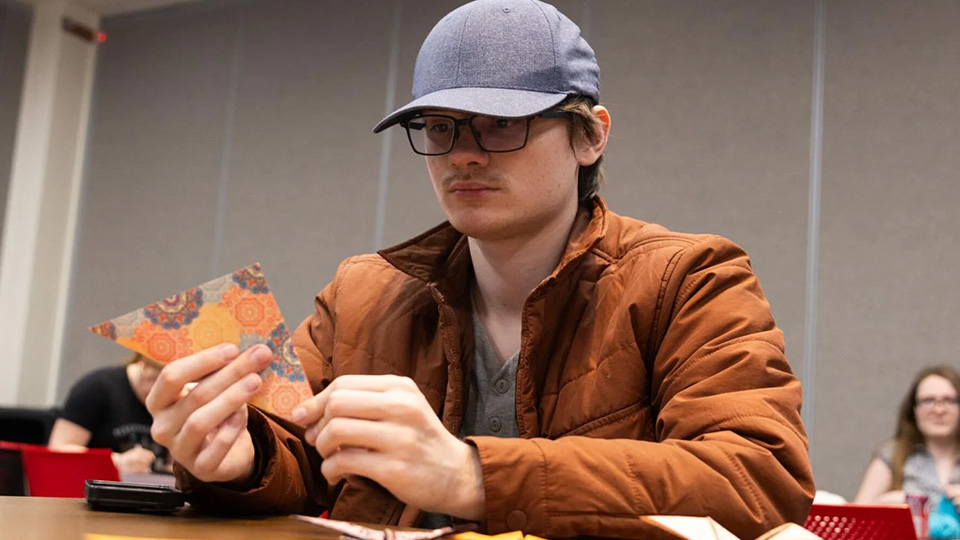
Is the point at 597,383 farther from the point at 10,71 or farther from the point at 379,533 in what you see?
the point at 10,71

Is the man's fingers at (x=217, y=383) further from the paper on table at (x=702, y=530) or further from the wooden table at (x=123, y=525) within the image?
the paper on table at (x=702, y=530)

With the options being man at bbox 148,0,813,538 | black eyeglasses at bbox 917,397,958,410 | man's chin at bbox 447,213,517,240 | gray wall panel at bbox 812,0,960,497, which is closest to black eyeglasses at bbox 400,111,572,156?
man at bbox 148,0,813,538

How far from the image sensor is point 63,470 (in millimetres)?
2527

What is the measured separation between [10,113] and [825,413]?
226 inches

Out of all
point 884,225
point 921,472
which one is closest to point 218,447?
point 921,472

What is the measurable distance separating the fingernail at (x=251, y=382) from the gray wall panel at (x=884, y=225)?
3.96 meters

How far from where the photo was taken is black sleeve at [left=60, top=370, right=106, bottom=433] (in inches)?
166

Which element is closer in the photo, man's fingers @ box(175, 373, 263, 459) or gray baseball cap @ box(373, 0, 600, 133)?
man's fingers @ box(175, 373, 263, 459)

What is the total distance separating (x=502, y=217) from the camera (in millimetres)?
1510

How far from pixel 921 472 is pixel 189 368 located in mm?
3818

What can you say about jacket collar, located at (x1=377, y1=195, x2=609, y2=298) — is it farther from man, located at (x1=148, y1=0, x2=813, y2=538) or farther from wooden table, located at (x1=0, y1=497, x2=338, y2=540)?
wooden table, located at (x1=0, y1=497, x2=338, y2=540)

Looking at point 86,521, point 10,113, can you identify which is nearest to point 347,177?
point 10,113

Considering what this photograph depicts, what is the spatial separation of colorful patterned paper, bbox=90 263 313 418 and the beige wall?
3934mm

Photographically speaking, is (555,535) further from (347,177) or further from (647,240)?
(347,177)
